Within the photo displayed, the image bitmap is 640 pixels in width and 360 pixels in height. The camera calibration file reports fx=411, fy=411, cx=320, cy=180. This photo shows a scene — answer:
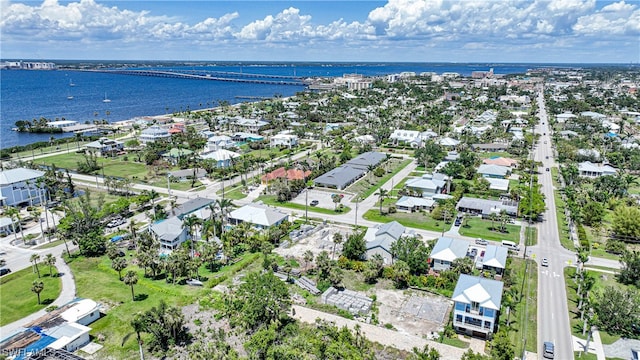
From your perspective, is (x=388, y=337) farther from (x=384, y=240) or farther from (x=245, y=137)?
(x=245, y=137)

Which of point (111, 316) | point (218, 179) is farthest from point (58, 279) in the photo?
point (218, 179)

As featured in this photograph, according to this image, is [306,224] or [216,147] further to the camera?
[216,147]

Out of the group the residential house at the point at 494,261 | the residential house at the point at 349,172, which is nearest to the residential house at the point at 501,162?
the residential house at the point at 349,172

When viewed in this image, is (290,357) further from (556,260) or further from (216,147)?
(216,147)

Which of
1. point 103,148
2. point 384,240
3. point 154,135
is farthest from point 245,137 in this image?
point 384,240

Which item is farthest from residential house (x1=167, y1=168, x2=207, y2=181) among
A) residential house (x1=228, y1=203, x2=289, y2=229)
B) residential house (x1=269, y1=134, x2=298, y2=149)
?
residential house (x1=269, y1=134, x2=298, y2=149)

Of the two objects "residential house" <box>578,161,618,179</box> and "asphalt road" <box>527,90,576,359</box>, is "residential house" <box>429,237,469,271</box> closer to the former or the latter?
"asphalt road" <box>527,90,576,359</box>

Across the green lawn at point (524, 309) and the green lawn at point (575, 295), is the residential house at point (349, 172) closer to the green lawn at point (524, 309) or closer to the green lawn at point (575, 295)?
the green lawn at point (524, 309)
